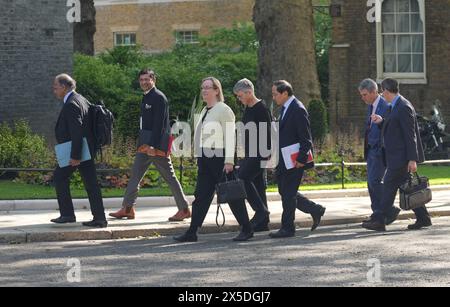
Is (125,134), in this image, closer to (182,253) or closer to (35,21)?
(35,21)

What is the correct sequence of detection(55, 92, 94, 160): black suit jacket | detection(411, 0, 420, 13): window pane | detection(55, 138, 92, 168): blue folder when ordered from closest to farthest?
detection(55, 92, 94, 160): black suit jacket
detection(55, 138, 92, 168): blue folder
detection(411, 0, 420, 13): window pane

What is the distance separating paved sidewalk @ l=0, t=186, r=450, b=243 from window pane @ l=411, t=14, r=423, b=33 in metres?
12.7

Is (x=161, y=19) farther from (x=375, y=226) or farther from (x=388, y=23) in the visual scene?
(x=375, y=226)

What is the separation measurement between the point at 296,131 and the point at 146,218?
9.65ft

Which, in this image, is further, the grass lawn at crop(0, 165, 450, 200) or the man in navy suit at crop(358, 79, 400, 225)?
the grass lawn at crop(0, 165, 450, 200)

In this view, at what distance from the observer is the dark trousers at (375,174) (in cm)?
1512

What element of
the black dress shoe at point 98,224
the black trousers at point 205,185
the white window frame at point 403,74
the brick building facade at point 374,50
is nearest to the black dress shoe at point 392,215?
the black trousers at point 205,185

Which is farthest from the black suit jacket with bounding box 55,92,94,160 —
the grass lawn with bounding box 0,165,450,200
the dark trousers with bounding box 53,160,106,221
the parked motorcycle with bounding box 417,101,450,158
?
the parked motorcycle with bounding box 417,101,450,158

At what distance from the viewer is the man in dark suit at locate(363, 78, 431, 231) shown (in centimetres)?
1459

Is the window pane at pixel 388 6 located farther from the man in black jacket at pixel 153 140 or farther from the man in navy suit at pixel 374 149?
the man in black jacket at pixel 153 140

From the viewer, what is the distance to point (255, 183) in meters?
15.0

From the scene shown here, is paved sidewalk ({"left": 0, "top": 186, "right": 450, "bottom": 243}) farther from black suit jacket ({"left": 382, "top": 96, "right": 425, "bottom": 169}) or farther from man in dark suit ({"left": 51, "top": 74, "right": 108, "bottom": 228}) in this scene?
black suit jacket ({"left": 382, "top": 96, "right": 425, "bottom": 169})

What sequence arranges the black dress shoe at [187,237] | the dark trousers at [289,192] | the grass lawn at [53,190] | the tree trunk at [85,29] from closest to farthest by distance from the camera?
1. the black dress shoe at [187,237]
2. the dark trousers at [289,192]
3. the grass lawn at [53,190]
4. the tree trunk at [85,29]

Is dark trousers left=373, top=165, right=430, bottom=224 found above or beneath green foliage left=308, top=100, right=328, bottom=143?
beneath
